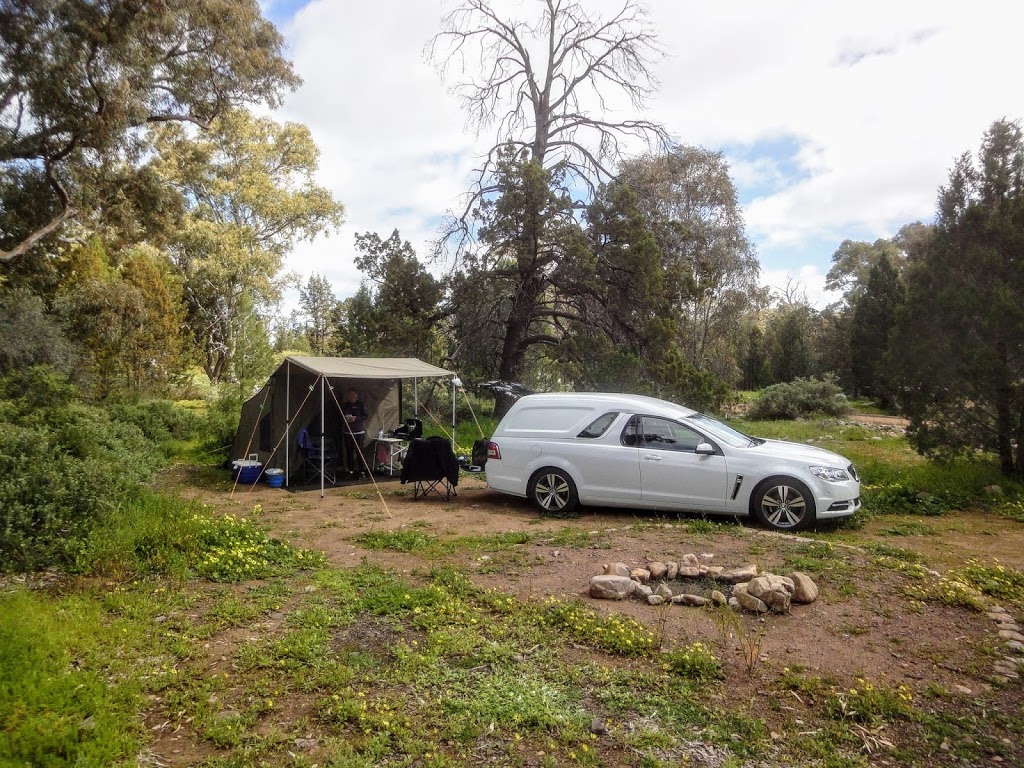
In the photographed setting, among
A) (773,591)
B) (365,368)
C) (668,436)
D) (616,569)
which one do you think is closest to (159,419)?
(365,368)

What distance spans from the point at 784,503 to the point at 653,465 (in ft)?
5.12

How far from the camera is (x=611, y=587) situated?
534cm

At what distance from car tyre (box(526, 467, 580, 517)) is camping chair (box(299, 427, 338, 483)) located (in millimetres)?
3770

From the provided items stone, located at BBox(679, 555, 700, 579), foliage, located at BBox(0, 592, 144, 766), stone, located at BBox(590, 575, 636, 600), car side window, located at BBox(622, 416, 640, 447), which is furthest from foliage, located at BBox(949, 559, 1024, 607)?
foliage, located at BBox(0, 592, 144, 766)

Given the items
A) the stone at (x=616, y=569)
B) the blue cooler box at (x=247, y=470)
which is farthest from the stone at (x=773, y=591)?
the blue cooler box at (x=247, y=470)

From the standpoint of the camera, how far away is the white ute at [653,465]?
7.77 meters

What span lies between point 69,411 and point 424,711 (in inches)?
400

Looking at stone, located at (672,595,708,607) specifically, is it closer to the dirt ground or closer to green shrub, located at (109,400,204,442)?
the dirt ground

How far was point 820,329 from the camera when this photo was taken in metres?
38.1

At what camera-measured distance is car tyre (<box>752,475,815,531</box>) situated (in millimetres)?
7691

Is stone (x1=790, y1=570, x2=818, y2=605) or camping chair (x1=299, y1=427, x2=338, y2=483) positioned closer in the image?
stone (x1=790, y1=570, x2=818, y2=605)

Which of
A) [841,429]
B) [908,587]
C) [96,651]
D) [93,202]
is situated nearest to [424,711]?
[96,651]

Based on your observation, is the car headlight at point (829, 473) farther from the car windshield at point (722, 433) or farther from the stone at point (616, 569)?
the stone at point (616, 569)

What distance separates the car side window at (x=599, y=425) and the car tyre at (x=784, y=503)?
1979 millimetres
